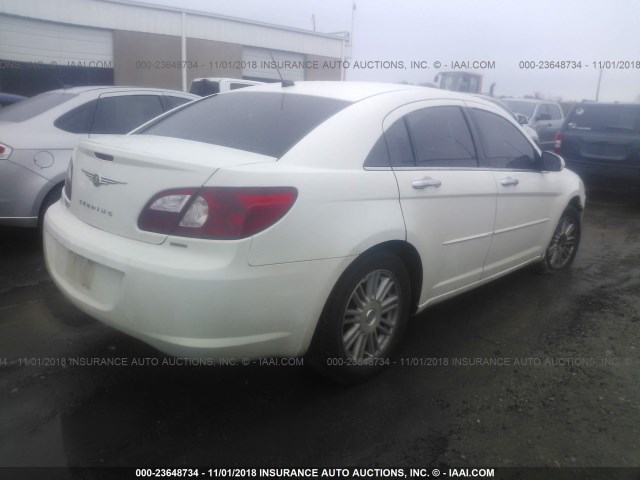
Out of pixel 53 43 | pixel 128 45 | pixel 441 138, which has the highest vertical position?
pixel 128 45

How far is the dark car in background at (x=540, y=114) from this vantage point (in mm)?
14086

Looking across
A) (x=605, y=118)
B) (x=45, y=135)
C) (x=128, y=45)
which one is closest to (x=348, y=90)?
(x=45, y=135)

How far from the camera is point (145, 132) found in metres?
3.27

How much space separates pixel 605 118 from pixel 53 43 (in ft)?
53.0

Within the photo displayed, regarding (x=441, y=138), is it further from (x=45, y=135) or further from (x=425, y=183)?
(x=45, y=135)

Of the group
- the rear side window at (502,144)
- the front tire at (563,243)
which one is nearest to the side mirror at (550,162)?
the rear side window at (502,144)

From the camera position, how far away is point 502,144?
12.8 ft

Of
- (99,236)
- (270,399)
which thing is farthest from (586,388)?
(99,236)

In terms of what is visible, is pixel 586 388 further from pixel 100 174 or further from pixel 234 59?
pixel 234 59

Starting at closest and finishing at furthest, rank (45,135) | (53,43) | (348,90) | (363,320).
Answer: (363,320) < (348,90) < (45,135) < (53,43)

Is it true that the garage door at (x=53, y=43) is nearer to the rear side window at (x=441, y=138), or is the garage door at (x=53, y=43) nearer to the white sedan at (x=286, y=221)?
the white sedan at (x=286, y=221)

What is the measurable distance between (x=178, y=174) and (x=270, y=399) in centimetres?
123

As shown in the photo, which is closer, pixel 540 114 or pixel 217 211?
pixel 217 211

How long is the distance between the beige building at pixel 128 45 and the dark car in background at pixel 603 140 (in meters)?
7.61
